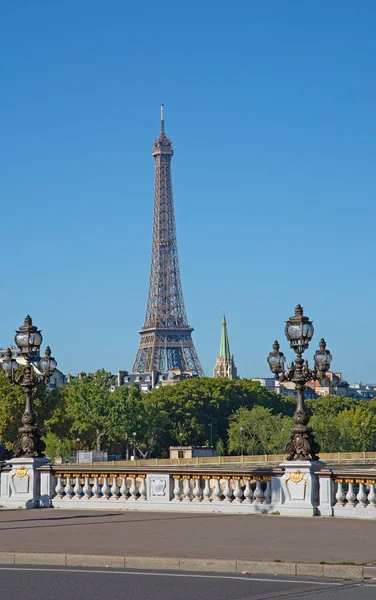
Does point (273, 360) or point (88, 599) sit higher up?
point (273, 360)

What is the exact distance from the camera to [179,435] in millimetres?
154375

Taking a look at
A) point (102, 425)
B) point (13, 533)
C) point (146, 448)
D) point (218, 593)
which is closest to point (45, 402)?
point (102, 425)

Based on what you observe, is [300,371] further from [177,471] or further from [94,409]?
[94,409]

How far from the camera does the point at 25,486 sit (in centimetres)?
3139

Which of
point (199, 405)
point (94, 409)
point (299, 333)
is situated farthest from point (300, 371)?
point (199, 405)

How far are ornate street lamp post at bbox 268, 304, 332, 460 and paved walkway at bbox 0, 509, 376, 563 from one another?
2538 mm

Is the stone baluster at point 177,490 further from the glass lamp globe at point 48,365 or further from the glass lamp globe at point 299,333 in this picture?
the glass lamp globe at point 48,365

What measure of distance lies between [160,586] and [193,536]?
19.6ft

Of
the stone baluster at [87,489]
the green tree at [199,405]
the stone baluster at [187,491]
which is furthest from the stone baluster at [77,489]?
the green tree at [199,405]

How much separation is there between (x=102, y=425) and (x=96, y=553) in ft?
383

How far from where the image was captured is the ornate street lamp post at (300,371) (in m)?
29.0

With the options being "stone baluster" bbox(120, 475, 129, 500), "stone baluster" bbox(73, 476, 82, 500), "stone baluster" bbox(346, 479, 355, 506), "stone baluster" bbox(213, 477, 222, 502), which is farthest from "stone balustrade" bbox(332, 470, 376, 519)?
"stone baluster" bbox(73, 476, 82, 500)

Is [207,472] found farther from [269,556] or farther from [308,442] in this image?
[269,556]

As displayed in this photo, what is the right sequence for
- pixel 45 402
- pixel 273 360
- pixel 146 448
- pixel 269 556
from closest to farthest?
pixel 269 556, pixel 273 360, pixel 45 402, pixel 146 448
